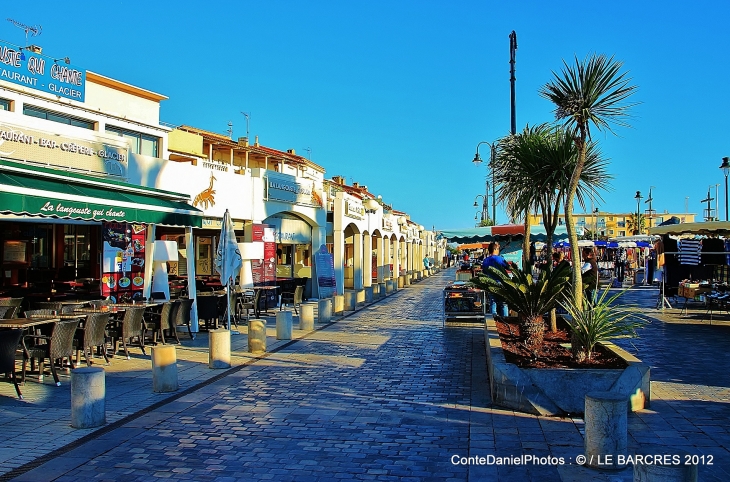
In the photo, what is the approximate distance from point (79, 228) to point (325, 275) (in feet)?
27.0

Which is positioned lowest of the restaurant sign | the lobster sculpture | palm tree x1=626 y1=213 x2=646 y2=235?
the lobster sculpture

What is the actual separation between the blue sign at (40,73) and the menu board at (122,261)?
4.55m

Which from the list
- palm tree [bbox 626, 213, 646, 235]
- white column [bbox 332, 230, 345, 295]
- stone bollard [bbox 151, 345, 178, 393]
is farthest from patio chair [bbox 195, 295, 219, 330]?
palm tree [bbox 626, 213, 646, 235]

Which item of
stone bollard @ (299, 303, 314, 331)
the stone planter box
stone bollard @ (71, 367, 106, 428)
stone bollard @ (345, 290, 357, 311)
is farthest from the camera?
stone bollard @ (345, 290, 357, 311)

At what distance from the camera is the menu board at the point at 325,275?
21.6 m

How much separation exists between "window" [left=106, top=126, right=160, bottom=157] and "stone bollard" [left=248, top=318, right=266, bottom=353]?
31.1 feet

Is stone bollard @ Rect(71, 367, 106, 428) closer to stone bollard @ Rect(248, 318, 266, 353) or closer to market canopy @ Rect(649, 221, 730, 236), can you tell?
stone bollard @ Rect(248, 318, 266, 353)

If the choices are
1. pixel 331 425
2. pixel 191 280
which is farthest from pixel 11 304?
pixel 331 425

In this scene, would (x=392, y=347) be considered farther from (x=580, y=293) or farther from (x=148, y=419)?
(x=148, y=419)

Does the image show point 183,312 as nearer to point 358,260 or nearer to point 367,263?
point 358,260

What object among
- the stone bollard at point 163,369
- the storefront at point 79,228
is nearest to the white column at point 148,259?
the storefront at point 79,228

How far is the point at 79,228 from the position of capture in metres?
17.5

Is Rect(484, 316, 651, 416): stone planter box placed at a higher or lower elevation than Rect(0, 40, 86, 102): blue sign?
lower

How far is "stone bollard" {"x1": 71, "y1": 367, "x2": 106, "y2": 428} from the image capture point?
644 centimetres
